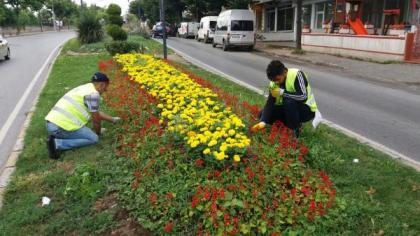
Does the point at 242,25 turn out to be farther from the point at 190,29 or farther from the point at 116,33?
the point at 190,29

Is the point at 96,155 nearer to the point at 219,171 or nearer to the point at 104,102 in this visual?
the point at 219,171

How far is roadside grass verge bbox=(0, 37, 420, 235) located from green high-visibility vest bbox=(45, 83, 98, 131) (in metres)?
0.42

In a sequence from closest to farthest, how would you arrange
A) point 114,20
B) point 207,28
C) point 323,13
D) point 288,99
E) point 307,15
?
point 288,99, point 323,13, point 114,20, point 307,15, point 207,28

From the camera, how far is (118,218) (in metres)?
4.02

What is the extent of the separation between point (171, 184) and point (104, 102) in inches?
169

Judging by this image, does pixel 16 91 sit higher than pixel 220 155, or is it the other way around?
pixel 220 155

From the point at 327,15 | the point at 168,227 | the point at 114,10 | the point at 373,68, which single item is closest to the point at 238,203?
the point at 168,227

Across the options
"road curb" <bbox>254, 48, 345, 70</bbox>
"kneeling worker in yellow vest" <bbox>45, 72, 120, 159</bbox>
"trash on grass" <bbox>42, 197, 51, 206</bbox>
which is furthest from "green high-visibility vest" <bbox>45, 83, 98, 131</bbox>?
"road curb" <bbox>254, 48, 345, 70</bbox>

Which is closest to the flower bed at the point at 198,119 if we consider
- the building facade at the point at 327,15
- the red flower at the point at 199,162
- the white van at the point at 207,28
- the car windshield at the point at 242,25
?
the red flower at the point at 199,162

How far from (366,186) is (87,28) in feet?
86.3

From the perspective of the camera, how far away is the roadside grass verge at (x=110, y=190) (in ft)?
12.7

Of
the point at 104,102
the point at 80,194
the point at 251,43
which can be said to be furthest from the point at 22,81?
the point at 251,43

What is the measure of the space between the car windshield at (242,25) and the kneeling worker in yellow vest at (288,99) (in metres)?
20.1

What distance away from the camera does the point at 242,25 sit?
2509 cm
